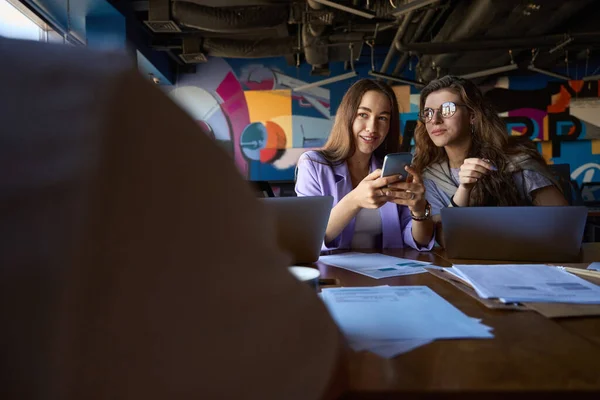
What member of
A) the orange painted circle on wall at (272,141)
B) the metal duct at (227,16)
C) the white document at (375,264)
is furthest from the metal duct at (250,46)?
the white document at (375,264)

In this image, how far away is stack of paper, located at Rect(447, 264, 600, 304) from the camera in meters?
0.67

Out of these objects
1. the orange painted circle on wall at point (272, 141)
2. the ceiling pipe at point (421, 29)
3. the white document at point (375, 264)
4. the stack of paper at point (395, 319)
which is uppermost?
the ceiling pipe at point (421, 29)

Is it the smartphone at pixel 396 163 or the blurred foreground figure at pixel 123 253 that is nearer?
the blurred foreground figure at pixel 123 253

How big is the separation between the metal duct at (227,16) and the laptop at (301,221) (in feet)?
11.5

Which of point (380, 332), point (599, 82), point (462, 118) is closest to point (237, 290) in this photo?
point (380, 332)

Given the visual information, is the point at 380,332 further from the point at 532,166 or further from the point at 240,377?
the point at 532,166

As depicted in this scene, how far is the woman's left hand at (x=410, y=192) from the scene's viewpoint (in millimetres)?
1332

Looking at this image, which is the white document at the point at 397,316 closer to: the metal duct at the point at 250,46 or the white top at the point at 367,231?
the white top at the point at 367,231

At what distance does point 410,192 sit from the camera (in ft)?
4.49

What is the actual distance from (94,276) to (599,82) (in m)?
7.23

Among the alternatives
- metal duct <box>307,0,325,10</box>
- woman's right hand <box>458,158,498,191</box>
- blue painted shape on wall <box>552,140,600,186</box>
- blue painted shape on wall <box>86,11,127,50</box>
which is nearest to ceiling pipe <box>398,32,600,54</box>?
metal duct <box>307,0,325,10</box>

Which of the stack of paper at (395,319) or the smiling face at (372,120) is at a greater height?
the smiling face at (372,120)

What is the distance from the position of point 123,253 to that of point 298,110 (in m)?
5.68

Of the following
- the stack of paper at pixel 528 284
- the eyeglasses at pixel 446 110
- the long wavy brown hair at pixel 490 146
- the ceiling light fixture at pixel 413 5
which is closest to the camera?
the stack of paper at pixel 528 284
